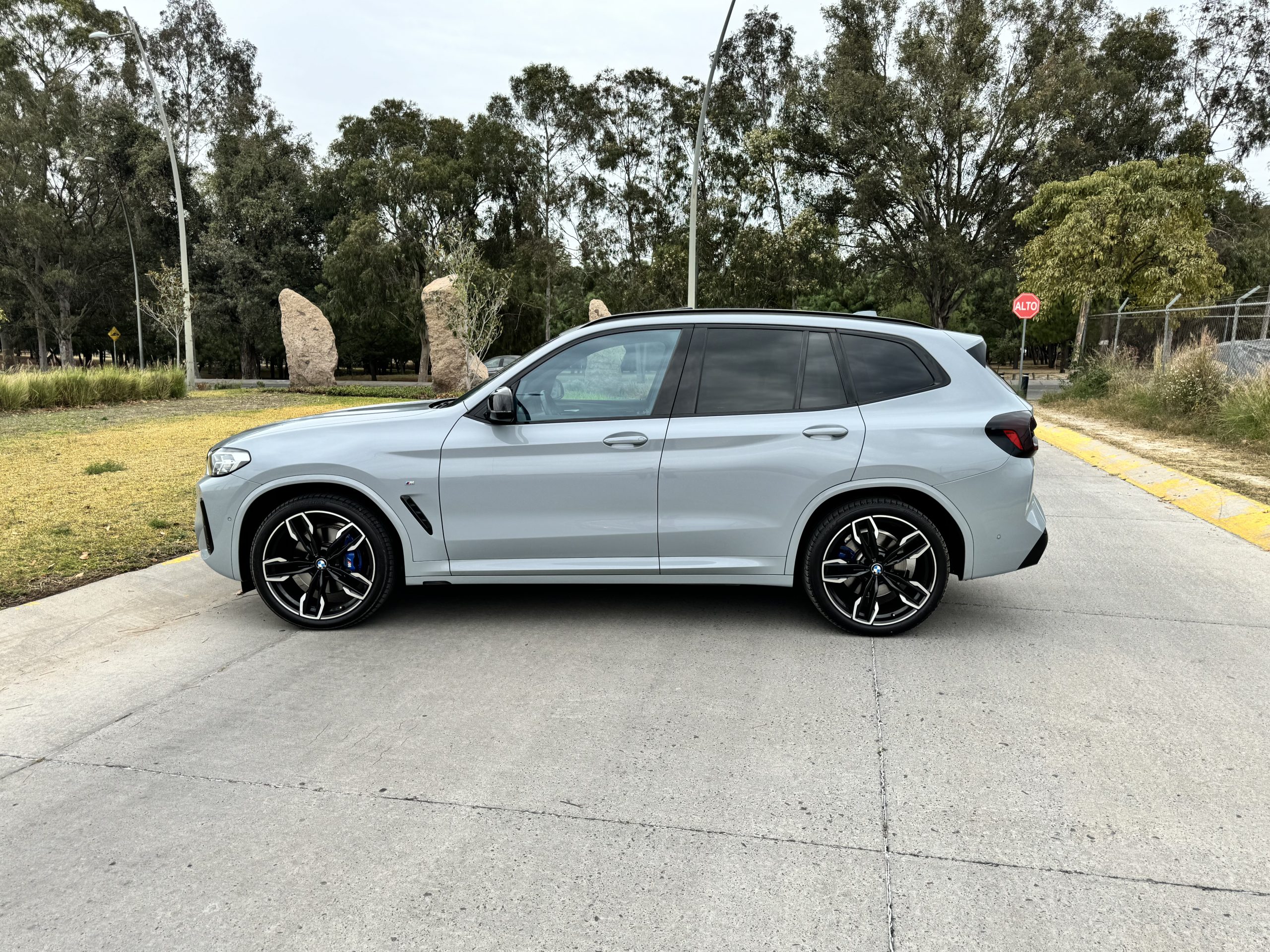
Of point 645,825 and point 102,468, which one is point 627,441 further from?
point 102,468

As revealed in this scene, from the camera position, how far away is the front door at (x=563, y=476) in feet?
16.0

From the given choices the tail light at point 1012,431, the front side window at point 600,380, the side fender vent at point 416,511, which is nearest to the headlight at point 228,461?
the side fender vent at point 416,511

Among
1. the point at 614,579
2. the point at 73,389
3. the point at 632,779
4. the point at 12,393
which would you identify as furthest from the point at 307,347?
the point at 632,779

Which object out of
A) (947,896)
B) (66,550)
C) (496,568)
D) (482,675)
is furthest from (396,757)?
(66,550)

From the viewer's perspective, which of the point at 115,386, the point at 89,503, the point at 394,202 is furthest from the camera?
the point at 394,202

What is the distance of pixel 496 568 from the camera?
16.4ft

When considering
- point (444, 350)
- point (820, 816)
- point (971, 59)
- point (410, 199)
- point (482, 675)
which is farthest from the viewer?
point (410, 199)

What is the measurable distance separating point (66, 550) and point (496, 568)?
364 centimetres

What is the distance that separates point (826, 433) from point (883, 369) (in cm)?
53

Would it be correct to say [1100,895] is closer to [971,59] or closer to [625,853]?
[625,853]

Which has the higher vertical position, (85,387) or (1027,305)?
(1027,305)

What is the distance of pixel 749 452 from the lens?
4.87 m

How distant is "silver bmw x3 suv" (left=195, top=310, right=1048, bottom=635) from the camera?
486 cm

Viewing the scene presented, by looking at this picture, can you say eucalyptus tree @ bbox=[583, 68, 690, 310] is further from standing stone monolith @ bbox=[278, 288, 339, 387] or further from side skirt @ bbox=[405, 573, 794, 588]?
side skirt @ bbox=[405, 573, 794, 588]
